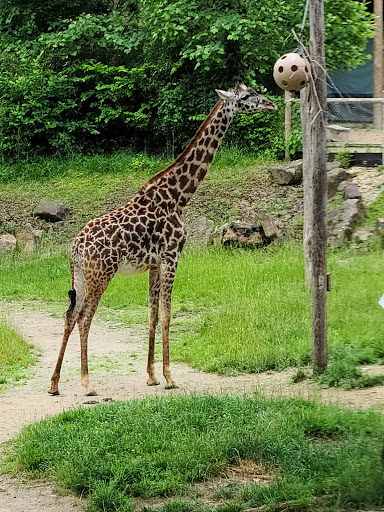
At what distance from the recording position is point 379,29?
2031 centimetres

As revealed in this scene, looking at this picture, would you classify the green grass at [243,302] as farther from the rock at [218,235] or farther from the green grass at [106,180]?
the green grass at [106,180]

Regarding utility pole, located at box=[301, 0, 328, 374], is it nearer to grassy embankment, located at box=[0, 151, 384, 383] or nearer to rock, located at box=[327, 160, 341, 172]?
grassy embankment, located at box=[0, 151, 384, 383]

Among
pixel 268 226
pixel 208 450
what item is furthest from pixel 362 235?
pixel 208 450

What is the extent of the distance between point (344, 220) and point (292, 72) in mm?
6649

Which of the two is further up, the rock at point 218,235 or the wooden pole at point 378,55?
the wooden pole at point 378,55

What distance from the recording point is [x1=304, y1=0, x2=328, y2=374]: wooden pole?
8.45 metres

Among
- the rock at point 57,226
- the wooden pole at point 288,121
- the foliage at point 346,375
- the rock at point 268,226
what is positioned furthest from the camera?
the wooden pole at point 288,121

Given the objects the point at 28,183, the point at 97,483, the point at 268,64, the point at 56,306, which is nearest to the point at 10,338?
the point at 56,306

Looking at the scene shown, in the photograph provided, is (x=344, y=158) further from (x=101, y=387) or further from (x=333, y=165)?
(x=101, y=387)

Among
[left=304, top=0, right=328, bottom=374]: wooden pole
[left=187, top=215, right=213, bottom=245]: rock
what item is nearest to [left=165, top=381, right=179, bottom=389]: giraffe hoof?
[left=304, top=0, right=328, bottom=374]: wooden pole

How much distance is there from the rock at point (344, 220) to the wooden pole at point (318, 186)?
19.5ft

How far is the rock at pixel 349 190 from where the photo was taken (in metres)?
15.7

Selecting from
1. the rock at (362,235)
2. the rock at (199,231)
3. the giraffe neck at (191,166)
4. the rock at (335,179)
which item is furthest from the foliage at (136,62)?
the giraffe neck at (191,166)

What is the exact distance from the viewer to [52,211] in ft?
58.6
